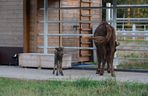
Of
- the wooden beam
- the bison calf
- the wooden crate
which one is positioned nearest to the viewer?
the bison calf

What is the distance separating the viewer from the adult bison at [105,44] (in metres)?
14.0

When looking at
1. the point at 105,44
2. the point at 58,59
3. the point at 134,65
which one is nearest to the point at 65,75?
the point at 58,59

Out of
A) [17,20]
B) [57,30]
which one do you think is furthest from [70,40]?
[17,20]

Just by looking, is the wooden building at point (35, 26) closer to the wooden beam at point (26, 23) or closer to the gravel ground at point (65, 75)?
the wooden beam at point (26, 23)

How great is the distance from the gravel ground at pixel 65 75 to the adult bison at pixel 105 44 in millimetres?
389

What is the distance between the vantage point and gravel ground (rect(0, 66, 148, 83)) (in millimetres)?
13453

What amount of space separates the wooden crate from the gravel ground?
0.71 ft

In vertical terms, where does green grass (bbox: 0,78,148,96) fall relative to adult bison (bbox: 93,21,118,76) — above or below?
below

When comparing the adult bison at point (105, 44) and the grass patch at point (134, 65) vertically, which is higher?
the adult bison at point (105, 44)

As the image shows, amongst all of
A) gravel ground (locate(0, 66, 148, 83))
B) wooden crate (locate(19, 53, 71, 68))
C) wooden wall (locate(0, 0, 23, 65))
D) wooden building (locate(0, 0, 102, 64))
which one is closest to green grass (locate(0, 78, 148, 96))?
gravel ground (locate(0, 66, 148, 83))

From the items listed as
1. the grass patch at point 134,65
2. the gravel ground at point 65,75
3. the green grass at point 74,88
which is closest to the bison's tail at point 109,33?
the gravel ground at point 65,75

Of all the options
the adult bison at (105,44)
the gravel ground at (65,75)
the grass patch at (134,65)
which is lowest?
the grass patch at (134,65)

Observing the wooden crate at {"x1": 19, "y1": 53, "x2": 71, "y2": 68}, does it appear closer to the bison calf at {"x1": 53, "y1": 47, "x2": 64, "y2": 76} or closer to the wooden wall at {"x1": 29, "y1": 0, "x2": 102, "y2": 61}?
the wooden wall at {"x1": 29, "y1": 0, "x2": 102, "y2": 61}

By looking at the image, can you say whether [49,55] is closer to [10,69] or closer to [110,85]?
[10,69]
